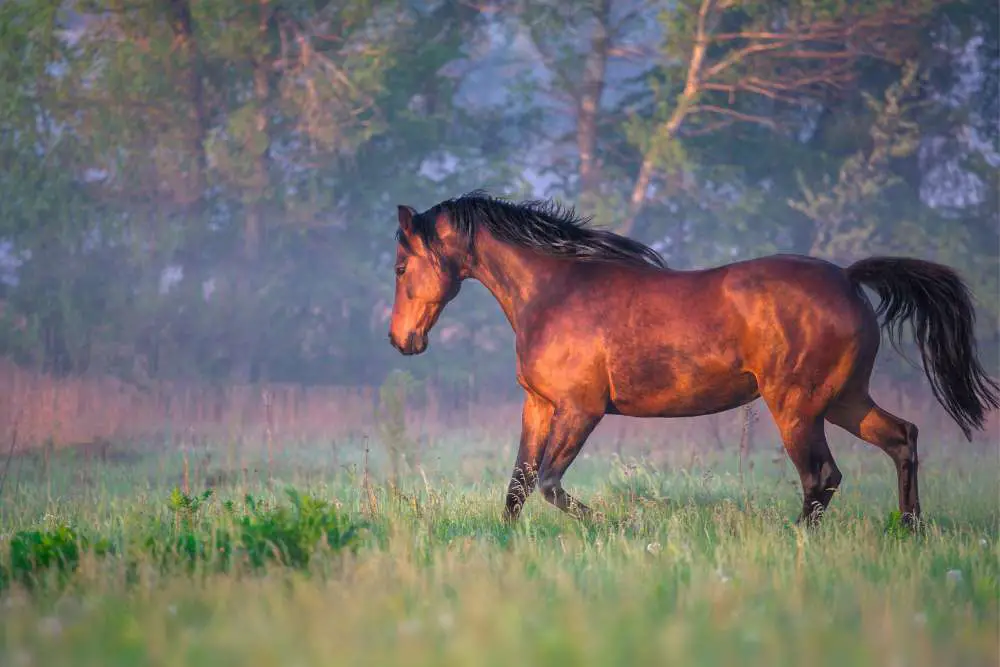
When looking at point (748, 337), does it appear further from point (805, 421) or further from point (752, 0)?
point (752, 0)

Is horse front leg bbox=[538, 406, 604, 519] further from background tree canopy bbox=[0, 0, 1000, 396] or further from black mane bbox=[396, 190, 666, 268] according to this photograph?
background tree canopy bbox=[0, 0, 1000, 396]

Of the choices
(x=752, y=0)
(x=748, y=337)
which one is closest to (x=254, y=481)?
(x=748, y=337)

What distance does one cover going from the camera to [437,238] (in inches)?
295

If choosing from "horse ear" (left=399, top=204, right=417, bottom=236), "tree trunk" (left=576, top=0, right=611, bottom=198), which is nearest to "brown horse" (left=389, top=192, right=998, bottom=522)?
"horse ear" (left=399, top=204, right=417, bottom=236)

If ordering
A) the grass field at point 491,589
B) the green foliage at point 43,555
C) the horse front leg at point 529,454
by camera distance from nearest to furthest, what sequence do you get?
the grass field at point 491,589
the green foliage at point 43,555
the horse front leg at point 529,454

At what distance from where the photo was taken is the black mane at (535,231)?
7363 millimetres

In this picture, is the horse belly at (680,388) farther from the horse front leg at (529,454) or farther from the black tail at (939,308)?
the black tail at (939,308)

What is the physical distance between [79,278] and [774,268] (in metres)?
A: 18.2

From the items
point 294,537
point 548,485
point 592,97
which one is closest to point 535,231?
point 548,485

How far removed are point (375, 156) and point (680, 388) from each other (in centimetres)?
1629

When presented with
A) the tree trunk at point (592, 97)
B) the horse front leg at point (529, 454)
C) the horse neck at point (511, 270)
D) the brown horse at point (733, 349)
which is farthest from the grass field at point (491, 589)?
the tree trunk at point (592, 97)

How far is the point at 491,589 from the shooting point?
14.3 ft

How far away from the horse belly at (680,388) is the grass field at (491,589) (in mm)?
711

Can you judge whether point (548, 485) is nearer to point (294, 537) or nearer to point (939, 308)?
point (294, 537)
